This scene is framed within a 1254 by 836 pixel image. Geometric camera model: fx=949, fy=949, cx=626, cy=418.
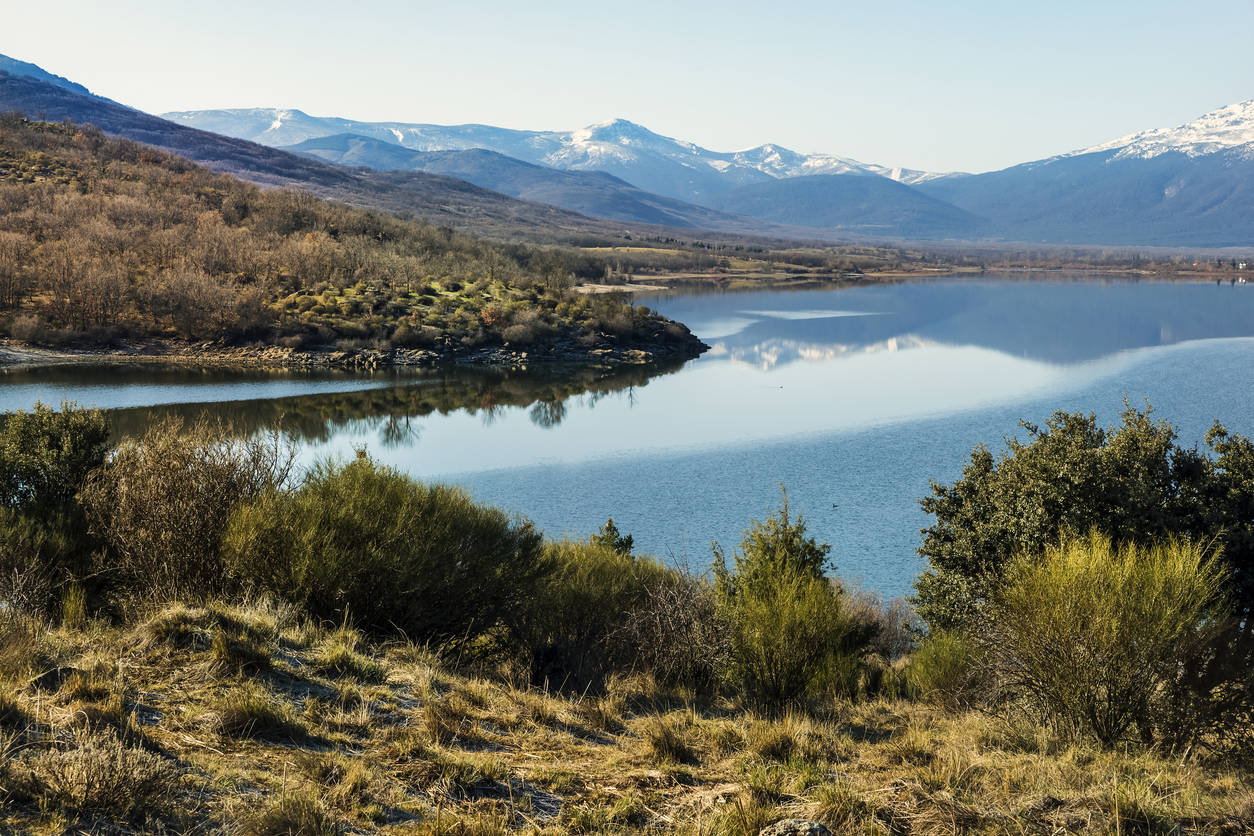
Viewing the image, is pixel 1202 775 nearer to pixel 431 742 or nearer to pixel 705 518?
pixel 431 742

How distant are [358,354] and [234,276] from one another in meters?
13.4

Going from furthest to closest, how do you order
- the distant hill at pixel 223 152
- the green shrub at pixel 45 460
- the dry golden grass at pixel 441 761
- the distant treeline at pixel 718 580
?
the distant hill at pixel 223 152 < the green shrub at pixel 45 460 < the distant treeline at pixel 718 580 < the dry golden grass at pixel 441 761

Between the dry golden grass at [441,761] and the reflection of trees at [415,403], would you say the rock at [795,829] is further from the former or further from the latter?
the reflection of trees at [415,403]

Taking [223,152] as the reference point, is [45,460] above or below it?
below

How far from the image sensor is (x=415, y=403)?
1927 inches

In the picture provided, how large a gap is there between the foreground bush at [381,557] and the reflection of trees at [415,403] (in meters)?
21.6

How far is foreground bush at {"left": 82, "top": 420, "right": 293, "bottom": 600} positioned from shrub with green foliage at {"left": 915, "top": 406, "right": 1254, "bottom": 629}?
961cm

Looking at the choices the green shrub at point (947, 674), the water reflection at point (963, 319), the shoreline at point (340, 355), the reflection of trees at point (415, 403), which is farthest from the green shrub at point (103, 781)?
the water reflection at point (963, 319)

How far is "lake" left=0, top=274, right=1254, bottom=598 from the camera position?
29172 mm

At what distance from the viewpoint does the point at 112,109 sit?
5512 inches

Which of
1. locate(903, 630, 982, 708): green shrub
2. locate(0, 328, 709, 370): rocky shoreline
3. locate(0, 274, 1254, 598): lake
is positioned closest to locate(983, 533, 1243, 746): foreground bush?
locate(903, 630, 982, 708): green shrub

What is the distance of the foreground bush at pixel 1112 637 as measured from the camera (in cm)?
838

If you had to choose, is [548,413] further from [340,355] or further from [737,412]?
[340,355]

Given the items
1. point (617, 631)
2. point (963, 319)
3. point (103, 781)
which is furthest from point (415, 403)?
point (963, 319)
